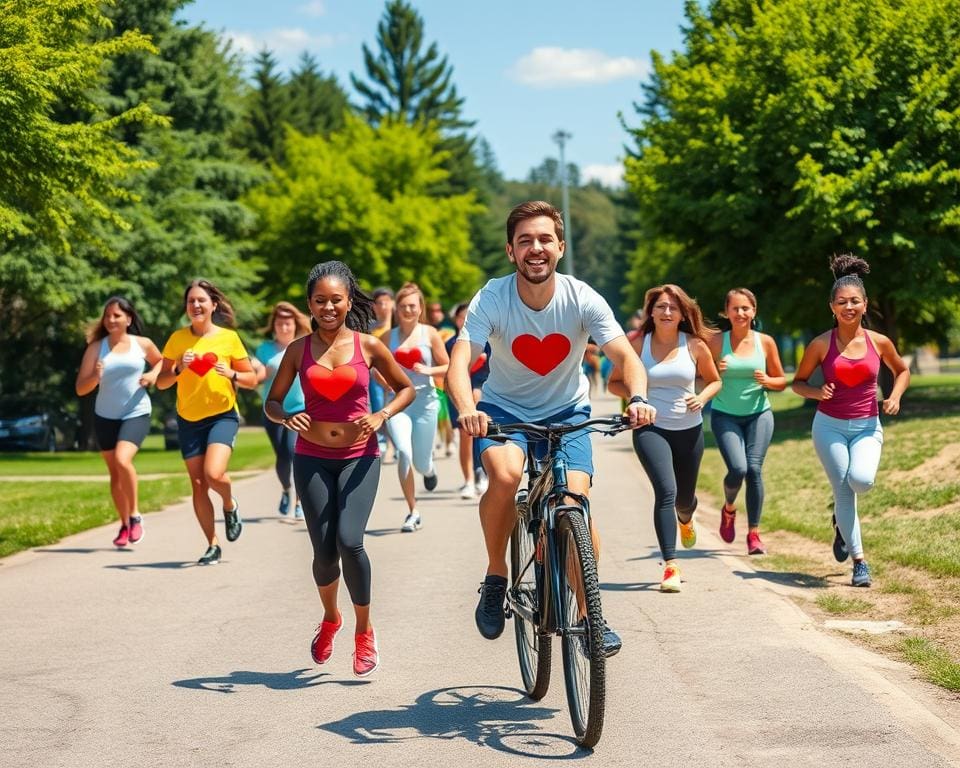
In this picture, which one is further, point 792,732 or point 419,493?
point 419,493

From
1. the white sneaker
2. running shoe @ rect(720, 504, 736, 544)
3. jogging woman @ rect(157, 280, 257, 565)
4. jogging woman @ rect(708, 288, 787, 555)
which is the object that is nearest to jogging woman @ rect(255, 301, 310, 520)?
the white sneaker

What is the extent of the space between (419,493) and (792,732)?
453 inches

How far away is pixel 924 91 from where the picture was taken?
82.6 ft

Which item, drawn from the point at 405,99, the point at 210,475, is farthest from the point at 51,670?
the point at 405,99

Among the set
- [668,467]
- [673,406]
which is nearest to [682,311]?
[673,406]

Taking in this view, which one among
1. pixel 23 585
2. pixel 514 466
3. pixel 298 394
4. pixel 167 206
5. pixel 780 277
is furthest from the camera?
pixel 167 206

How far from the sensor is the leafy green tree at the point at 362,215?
2180 inches

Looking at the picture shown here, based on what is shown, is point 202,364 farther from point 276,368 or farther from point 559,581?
point 559,581

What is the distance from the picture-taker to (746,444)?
437 inches

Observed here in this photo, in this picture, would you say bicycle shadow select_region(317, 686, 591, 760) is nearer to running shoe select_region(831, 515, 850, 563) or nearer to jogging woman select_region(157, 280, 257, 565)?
running shoe select_region(831, 515, 850, 563)

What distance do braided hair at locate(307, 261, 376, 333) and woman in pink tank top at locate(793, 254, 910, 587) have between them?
Result: 3203 mm

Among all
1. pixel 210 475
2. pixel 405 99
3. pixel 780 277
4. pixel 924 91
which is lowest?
pixel 210 475

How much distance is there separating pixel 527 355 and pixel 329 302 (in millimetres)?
1240

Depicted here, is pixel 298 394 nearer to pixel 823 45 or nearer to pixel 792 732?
pixel 792 732
